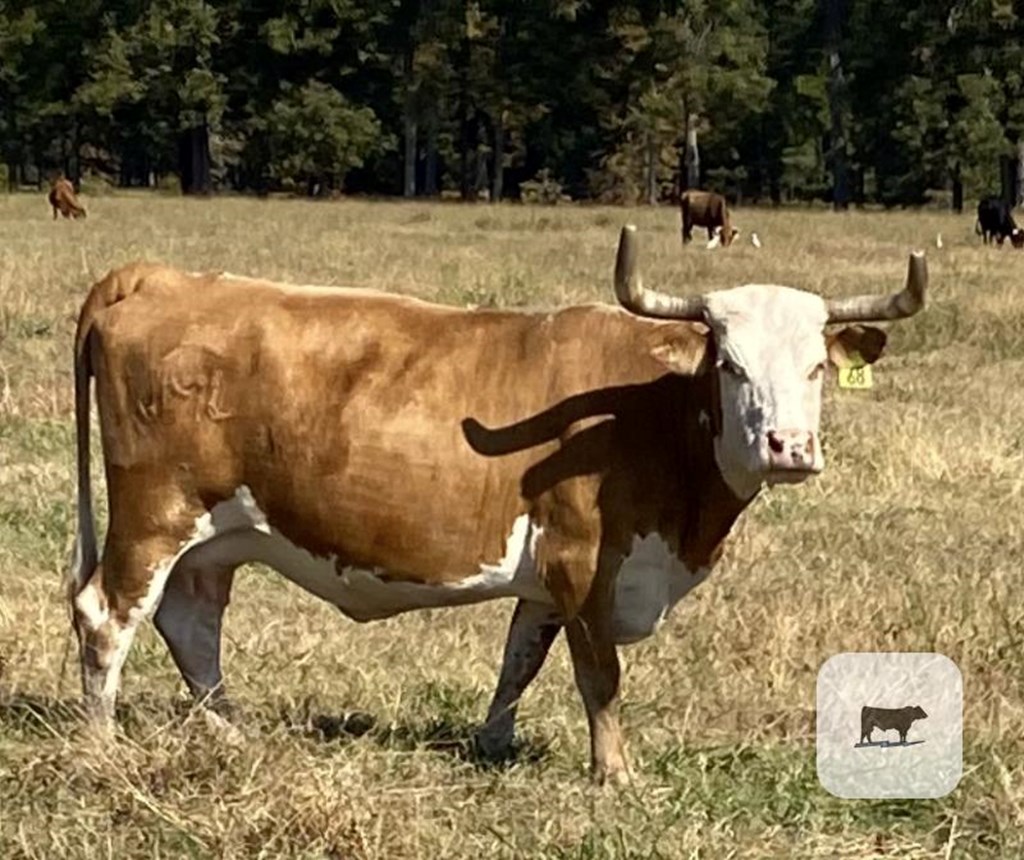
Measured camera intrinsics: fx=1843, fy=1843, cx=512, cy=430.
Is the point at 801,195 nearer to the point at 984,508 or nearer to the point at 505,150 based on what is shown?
the point at 505,150

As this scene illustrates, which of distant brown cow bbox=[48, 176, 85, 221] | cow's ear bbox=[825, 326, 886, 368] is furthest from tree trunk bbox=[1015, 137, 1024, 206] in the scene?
cow's ear bbox=[825, 326, 886, 368]

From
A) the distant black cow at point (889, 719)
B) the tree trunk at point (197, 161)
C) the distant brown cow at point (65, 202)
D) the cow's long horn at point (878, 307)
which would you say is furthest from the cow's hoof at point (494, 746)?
the tree trunk at point (197, 161)

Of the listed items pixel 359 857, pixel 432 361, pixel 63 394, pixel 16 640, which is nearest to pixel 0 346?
pixel 63 394

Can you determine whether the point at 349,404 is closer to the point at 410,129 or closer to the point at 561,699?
the point at 561,699

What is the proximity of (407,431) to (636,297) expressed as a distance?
0.81 metres

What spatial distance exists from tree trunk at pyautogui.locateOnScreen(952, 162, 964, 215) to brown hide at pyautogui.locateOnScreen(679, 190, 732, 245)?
26099mm

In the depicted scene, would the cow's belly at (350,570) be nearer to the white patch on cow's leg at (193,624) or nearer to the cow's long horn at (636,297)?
the white patch on cow's leg at (193,624)

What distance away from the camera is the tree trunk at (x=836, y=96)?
189ft

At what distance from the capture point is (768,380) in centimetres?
491

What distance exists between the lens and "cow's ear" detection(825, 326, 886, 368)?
211 inches

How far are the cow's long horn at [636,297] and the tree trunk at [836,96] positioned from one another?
2022 inches

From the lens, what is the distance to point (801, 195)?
71.2 m

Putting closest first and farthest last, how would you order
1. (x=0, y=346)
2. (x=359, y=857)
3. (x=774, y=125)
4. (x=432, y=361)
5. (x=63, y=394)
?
(x=359, y=857)
(x=432, y=361)
(x=63, y=394)
(x=0, y=346)
(x=774, y=125)

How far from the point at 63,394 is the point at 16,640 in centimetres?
559
